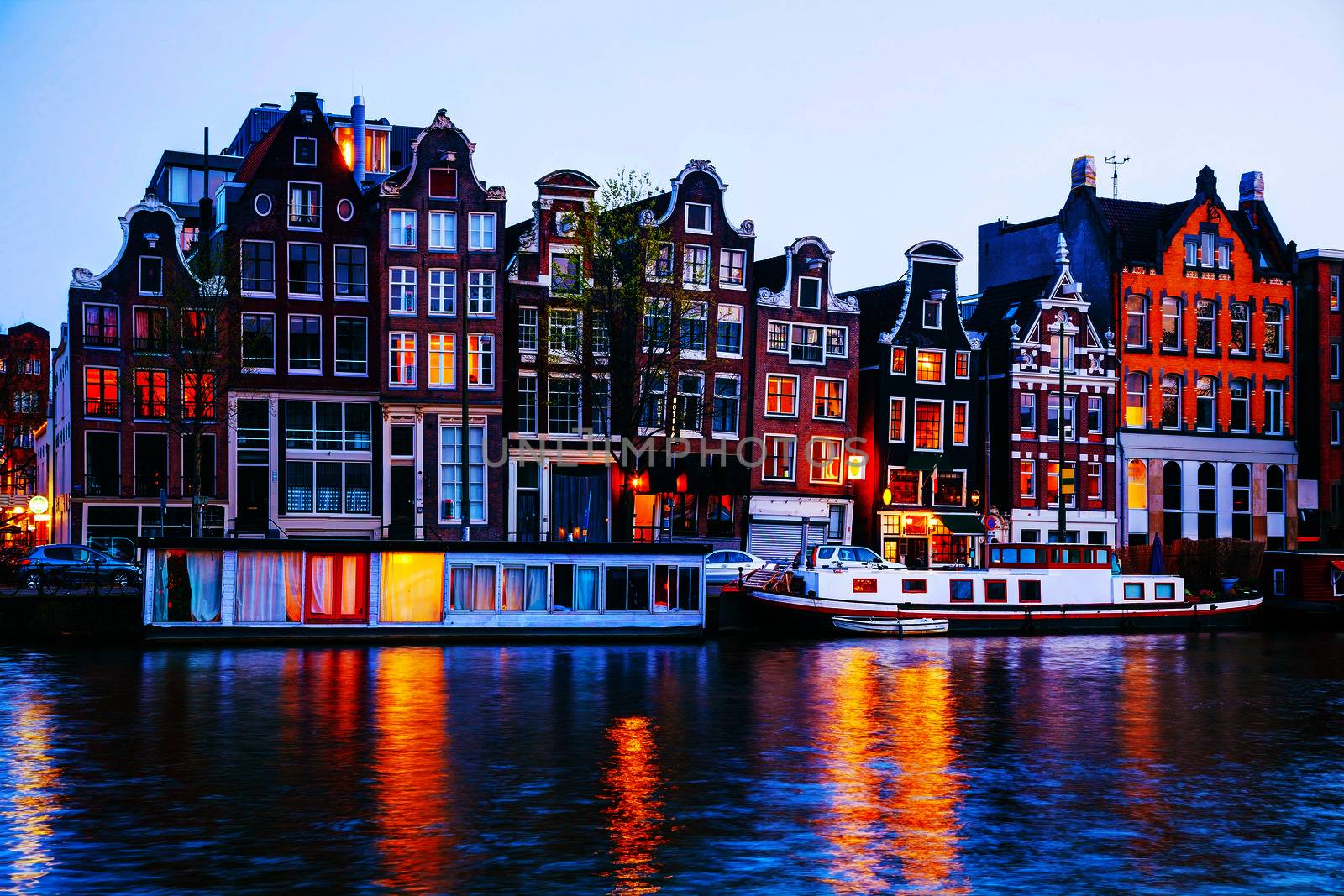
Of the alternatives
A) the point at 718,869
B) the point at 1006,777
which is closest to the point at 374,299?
the point at 1006,777

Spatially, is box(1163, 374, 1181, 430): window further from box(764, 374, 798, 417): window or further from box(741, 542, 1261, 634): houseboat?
box(764, 374, 798, 417): window

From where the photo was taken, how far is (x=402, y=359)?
7281 cm

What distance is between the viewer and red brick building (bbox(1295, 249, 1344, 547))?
94.7 metres

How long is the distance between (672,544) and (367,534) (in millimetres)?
18937

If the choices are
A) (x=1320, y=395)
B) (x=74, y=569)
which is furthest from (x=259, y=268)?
(x=1320, y=395)

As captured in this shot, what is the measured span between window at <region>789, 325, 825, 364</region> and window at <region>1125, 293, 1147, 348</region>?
19549 millimetres

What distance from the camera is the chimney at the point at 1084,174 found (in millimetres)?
91562

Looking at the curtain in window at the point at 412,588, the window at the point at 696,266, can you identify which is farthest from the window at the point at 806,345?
the curtain in window at the point at 412,588

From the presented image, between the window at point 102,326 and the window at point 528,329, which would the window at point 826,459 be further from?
the window at point 102,326

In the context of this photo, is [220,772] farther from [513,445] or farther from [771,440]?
[771,440]

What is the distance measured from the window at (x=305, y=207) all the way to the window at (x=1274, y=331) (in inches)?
2111

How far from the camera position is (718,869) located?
79.2 feet

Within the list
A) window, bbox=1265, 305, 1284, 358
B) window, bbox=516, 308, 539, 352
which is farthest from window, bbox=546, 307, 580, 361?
window, bbox=1265, 305, 1284, 358

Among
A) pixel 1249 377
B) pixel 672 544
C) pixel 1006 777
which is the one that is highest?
pixel 1249 377
